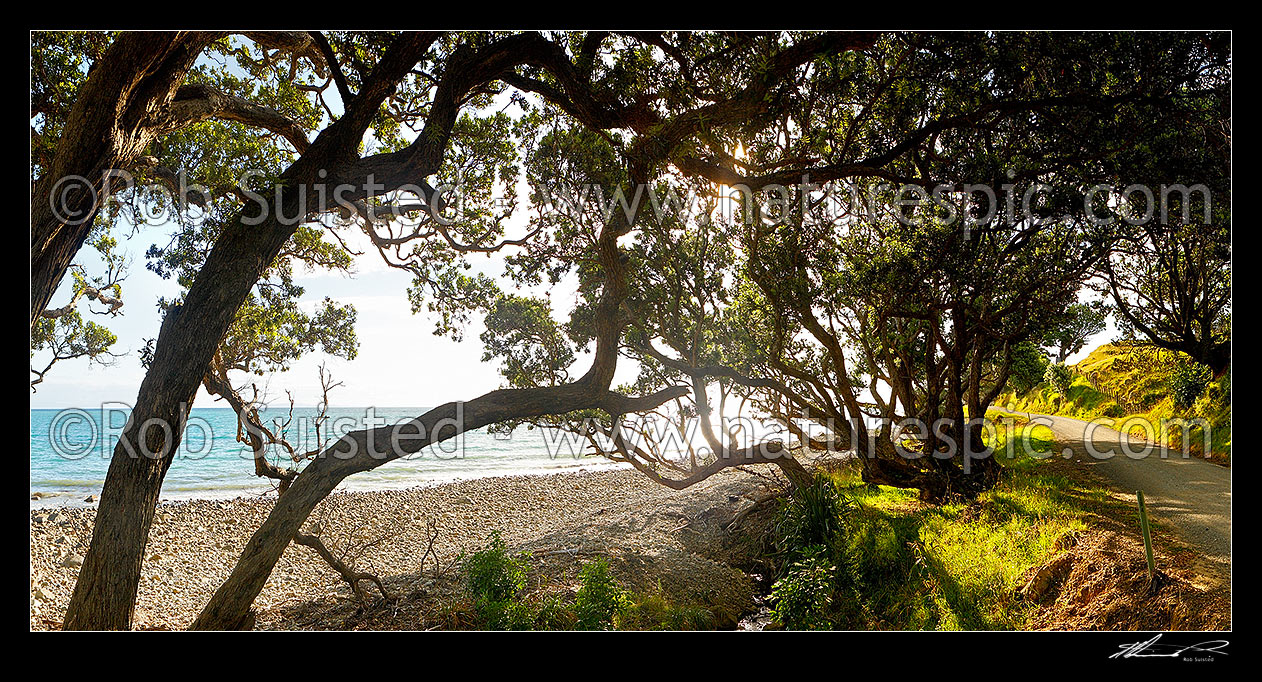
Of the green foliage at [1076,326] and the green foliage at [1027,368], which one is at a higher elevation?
the green foliage at [1076,326]

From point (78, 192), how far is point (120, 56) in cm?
79

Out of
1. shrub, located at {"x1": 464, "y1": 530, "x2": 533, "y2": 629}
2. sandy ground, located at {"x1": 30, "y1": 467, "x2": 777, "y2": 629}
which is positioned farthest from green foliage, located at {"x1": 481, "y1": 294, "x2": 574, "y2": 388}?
shrub, located at {"x1": 464, "y1": 530, "x2": 533, "y2": 629}

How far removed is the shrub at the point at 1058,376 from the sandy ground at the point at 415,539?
814 centimetres

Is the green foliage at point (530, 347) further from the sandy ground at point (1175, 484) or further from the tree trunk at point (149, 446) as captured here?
the sandy ground at point (1175, 484)

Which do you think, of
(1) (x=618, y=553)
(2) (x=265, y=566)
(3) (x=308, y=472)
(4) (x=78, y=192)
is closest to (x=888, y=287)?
(1) (x=618, y=553)

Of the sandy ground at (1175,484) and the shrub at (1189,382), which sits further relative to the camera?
the shrub at (1189,382)

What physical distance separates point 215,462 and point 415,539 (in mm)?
11661

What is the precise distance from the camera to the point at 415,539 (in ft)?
37.4

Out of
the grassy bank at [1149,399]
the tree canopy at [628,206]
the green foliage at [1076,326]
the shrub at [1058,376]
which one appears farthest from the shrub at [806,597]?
the shrub at [1058,376]

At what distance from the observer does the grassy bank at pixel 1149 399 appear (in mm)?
8266

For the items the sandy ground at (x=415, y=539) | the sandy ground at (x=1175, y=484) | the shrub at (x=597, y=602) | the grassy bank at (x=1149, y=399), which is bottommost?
the sandy ground at (x=415, y=539)

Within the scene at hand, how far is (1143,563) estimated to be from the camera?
14.3 feet
